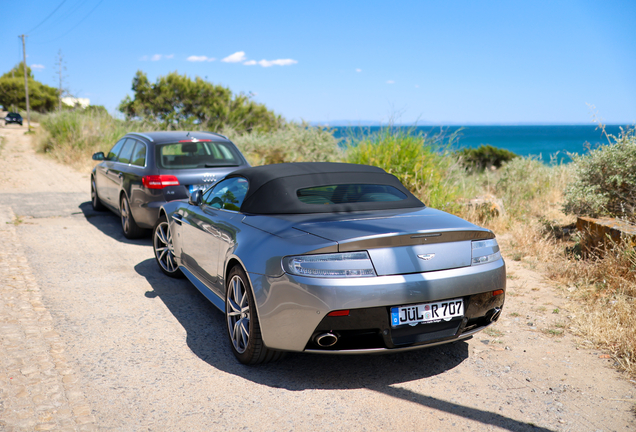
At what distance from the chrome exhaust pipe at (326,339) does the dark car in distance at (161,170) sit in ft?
13.8

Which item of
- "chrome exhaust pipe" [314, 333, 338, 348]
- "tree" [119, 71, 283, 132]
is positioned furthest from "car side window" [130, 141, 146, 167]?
"tree" [119, 71, 283, 132]

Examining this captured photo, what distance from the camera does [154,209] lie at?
6.96m

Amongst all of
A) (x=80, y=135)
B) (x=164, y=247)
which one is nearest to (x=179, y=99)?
(x=80, y=135)

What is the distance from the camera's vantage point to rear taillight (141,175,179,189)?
6.94 m

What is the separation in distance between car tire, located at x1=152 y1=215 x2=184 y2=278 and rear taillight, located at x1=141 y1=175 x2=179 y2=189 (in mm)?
1217

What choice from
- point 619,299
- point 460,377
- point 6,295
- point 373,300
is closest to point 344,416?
point 373,300

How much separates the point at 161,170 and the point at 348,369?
4.56 meters

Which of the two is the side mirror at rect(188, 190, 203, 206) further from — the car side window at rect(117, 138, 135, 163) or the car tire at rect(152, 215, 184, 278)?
the car side window at rect(117, 138, 135, 163)

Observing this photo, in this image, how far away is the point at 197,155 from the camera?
745 cm

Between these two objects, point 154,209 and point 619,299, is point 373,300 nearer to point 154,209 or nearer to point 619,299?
point 619,299

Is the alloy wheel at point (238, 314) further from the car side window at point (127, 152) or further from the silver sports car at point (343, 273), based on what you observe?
the car side window at point (127, 152)

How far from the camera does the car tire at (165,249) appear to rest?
18.4 feet

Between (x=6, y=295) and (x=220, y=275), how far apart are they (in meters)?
2.40

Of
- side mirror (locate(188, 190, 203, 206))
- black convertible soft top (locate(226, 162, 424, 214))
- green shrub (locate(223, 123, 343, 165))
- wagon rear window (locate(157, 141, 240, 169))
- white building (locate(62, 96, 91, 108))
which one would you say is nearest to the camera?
black convertible soft top (locate(226, 162, 424, 214))
